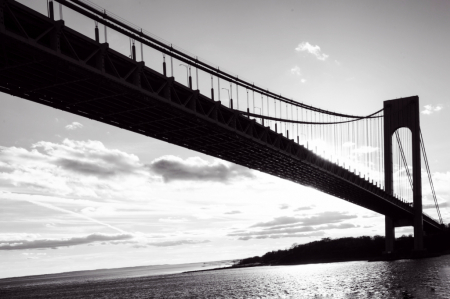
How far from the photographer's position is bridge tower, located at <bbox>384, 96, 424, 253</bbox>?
277ft

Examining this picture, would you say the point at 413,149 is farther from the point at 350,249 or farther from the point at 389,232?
the point at 350,249

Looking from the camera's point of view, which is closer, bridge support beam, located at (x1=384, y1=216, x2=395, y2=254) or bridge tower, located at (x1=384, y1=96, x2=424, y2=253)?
Answer: bridge tower, located at (x1=384, y1=96, x2=424, y2=253)

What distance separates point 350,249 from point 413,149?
3633 centimetres

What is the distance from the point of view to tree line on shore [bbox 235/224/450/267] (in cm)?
9375

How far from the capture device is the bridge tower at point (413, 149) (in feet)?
277

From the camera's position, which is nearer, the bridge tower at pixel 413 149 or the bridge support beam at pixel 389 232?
the bridge tower at pixel 413 149

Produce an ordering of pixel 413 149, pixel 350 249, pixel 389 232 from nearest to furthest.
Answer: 1. pixel 413 149
2. pixel 389 232
3. pixel 350 249

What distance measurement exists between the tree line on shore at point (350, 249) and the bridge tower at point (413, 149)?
4.02 metres

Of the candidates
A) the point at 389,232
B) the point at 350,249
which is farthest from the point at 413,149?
the point at 350,249

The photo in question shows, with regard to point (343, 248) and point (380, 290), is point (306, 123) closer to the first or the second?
point (380, 290)

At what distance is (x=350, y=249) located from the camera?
376 feet

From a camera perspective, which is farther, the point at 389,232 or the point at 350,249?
the point at 350,249

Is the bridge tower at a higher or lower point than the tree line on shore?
higher

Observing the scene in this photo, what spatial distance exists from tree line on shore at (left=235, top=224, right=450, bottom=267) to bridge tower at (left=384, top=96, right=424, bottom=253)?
402cm
